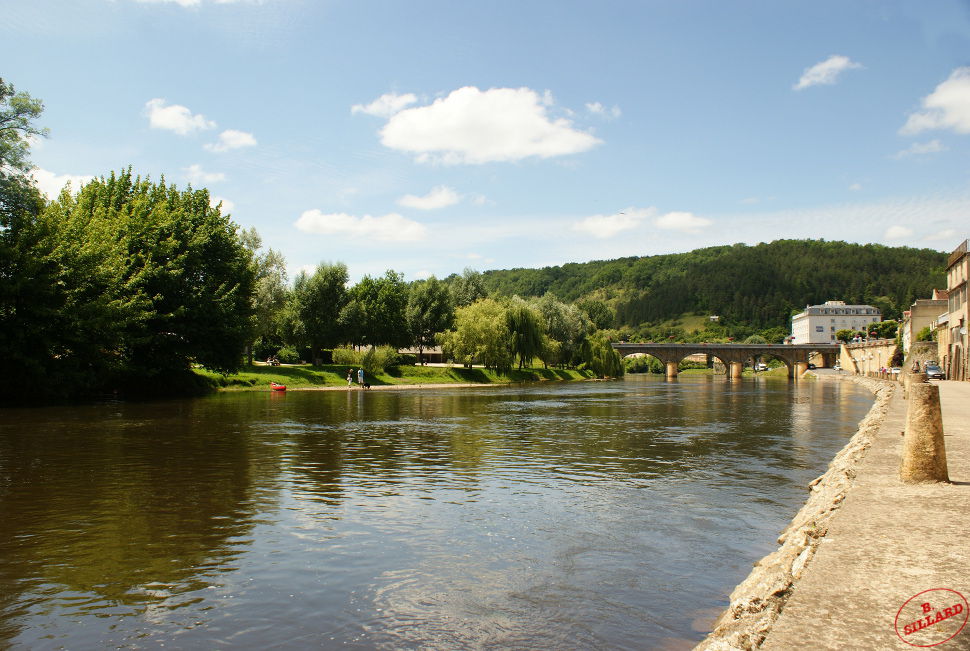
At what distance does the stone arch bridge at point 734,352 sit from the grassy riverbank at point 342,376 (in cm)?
5581

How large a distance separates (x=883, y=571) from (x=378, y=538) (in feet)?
25.0

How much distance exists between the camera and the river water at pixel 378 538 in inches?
315

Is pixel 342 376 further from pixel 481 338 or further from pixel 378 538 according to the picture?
pixel 378 538

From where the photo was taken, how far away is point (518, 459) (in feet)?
70.6

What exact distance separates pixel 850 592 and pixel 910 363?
10015 cm

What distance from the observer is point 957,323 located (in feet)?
243

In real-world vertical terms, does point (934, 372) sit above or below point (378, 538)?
above

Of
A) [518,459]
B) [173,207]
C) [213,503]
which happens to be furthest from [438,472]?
[173,207]

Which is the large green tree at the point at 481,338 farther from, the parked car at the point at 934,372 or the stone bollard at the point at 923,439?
the stone bollard at the point at 923,439

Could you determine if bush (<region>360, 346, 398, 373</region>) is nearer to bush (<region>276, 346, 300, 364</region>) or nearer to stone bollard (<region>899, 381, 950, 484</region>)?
bush (<region>276, 346, 300, 364</region>)

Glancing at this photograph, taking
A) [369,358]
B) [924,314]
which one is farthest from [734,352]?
[369,358]

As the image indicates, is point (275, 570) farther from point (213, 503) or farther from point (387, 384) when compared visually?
point (387, 384)

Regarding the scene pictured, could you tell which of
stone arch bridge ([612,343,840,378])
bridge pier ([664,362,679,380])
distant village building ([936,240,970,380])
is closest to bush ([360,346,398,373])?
distant village building ([936,240,970,380])

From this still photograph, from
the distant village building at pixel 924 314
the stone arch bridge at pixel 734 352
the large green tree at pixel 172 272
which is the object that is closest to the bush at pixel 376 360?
the large green tree at pixel 172 272
